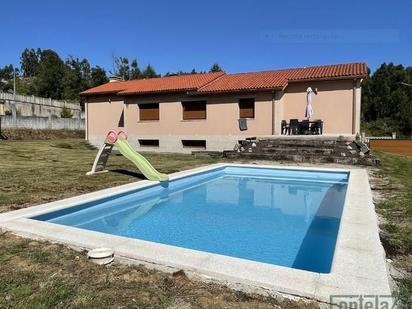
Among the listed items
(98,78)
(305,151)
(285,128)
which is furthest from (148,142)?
(98,78)

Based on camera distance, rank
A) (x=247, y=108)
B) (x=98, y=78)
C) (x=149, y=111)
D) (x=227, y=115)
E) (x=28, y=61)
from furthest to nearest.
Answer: (x=28, y=61) → (x=98, y=78) → (x=149, y=111) → (x=227, y=115) → (x=247, y=108)

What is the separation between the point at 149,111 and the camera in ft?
76.6

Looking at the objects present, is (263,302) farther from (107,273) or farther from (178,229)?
(178,229)

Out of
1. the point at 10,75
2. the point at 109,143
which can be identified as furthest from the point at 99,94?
the point at 10,75

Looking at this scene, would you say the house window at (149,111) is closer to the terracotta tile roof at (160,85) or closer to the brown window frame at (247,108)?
the terracotta tile roof at (160,85)

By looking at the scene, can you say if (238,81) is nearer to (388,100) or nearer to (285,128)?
(285,128)

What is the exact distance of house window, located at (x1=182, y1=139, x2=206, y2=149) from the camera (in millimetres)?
21656

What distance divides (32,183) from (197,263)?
6800 mm

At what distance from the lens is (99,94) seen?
2528cm

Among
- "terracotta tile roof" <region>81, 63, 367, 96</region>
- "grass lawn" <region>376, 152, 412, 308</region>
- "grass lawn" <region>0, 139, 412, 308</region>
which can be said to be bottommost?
"grass lawn" <region>0, 139, 412, 308</region>

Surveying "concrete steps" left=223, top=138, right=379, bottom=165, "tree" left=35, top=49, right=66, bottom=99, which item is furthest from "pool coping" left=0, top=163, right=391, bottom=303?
"tree" left=35, top=49, right=66, bottom=99

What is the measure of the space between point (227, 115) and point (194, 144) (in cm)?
294

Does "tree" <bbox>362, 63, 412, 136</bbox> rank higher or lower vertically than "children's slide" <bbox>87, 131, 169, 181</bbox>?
higher

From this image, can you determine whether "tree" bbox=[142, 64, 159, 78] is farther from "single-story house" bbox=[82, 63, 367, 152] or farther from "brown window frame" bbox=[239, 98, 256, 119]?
"brown window frame" bbox=[239, 98, 256, 119]
